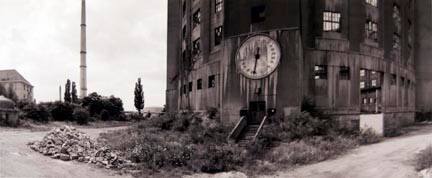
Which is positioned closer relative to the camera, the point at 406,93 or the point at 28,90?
the point at 406,93

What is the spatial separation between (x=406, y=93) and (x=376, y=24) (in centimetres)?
910

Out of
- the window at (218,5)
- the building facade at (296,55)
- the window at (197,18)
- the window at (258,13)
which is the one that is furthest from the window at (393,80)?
the window at (197,18)

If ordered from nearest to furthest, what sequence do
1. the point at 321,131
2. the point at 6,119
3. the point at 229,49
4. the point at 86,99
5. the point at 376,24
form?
the point at 321,131 < the point at 229,49 < the point at 376,24 < the point at 6,119 < the point at 86,99

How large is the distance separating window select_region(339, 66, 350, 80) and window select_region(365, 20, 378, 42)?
3651mm

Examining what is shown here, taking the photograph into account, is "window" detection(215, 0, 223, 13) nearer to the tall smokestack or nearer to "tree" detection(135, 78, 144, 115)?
the tall smokestack

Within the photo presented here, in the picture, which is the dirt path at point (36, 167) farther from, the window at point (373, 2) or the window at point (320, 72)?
the window at point (373, 2)

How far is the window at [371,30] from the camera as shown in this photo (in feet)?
96.9

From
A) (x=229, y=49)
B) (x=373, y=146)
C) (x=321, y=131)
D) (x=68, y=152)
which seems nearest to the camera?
(x=68, y=152)

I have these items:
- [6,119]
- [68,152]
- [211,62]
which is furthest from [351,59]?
[6,119]

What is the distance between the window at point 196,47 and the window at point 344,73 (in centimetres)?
1219

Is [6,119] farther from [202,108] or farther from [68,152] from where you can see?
[68,152]

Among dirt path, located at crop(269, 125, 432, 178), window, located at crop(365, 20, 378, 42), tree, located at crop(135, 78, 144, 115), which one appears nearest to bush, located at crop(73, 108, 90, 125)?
tree, located at crop(135, 78, 144, 115)

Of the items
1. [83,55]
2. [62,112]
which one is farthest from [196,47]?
[83,55]

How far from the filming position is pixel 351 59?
2767 cm
